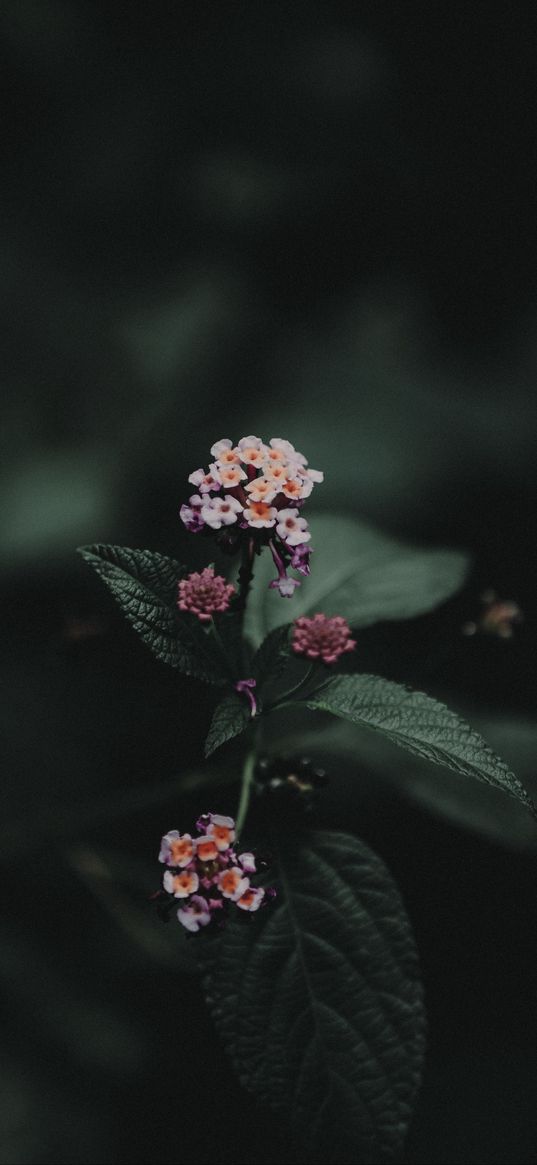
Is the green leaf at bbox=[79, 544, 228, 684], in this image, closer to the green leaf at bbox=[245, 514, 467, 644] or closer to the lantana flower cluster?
the lantana flower cluster

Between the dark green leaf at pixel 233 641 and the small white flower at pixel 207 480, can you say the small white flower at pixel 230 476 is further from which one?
the dark green leaf at pixel 233 641

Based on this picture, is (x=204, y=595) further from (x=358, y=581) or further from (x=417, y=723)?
(x=358, y=581)

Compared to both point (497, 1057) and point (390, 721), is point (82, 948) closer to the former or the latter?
point (497, 1057)

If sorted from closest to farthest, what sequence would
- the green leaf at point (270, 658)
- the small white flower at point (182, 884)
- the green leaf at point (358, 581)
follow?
the small white flower at point (182, 884) < the green leaf at point (270, 658) < the green leaf at point (358, 581)

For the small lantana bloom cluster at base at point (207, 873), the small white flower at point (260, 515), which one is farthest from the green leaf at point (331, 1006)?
the small white flower at point (260, 515)

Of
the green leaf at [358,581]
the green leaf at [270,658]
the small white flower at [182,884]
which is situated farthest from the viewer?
the green leaf at [358,581]
